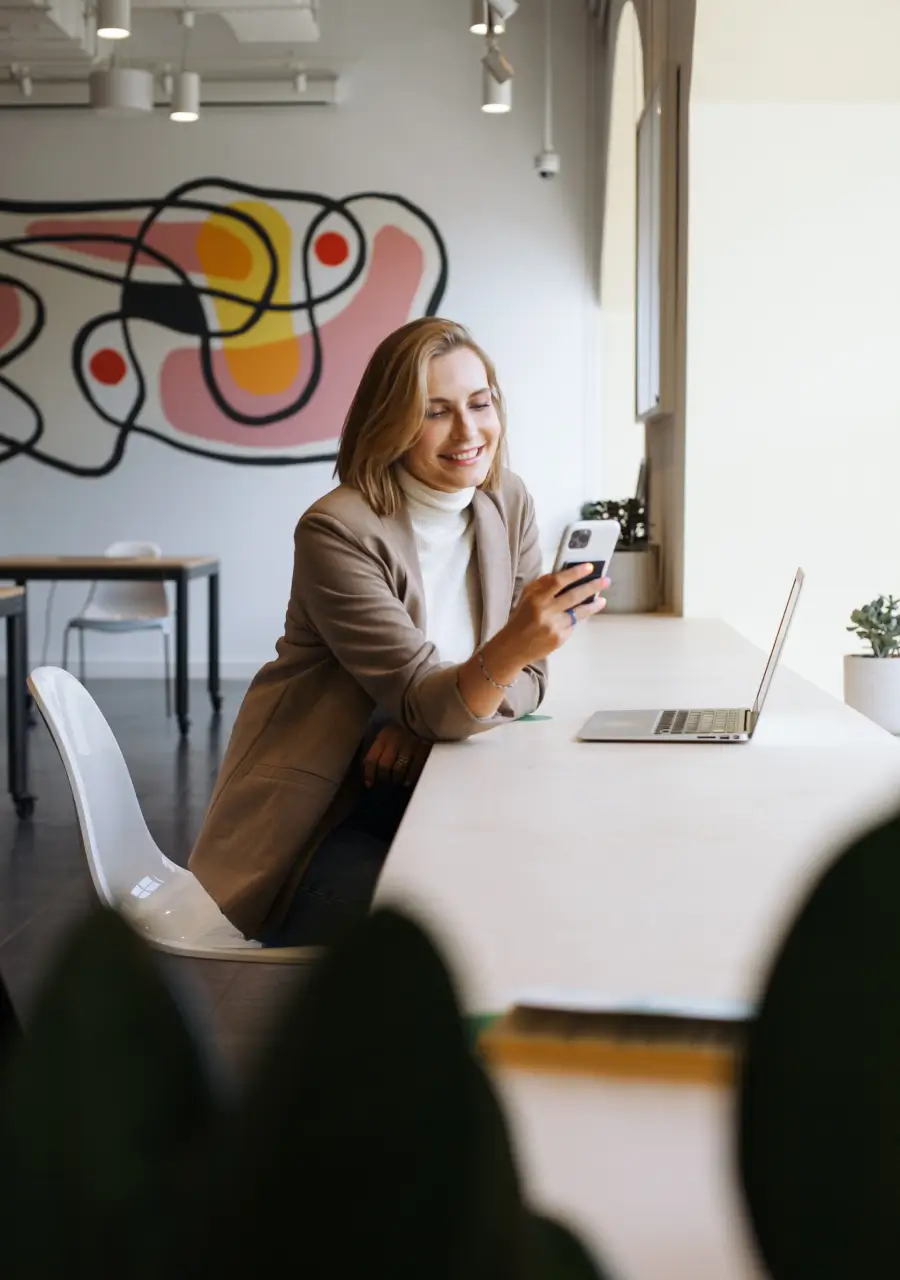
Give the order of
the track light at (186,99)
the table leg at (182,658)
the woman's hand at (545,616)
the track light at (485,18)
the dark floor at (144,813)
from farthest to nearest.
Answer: the track light at (186,99)
the table leg at (182,658)
the track light at (485,18)
the woman's hand at (545,616)
the dark floor at (144,813)

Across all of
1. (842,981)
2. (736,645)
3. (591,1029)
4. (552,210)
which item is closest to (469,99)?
(552,210)

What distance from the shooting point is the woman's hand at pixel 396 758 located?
1.90 metres

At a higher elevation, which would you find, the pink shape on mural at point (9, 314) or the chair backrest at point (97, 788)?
the pink shape on mural at point (9, 314)

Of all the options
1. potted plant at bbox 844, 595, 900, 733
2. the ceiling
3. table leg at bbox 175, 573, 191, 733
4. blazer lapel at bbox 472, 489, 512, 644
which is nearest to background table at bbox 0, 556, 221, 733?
table leg at bbox 175, 573, 191, 733

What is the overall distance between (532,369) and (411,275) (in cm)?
84

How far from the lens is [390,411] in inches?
81.4

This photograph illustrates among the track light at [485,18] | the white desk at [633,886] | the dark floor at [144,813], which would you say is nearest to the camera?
the white desk at [633,886]

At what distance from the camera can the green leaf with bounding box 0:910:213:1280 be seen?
17 centimetres

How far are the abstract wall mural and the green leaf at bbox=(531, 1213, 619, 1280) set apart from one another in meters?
7.50

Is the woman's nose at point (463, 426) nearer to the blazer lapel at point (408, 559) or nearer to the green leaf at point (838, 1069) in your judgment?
the blazer lapel at point (408, 559)

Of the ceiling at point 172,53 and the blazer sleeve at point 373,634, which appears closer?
the blazer sleeve at point 373,634

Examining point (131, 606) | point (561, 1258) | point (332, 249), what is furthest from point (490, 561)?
point (332, 249)

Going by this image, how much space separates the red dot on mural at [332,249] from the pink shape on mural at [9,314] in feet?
5.67

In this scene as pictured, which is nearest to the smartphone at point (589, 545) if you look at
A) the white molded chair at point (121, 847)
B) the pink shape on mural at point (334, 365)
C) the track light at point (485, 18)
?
the white molded chair at point (121, 847)
